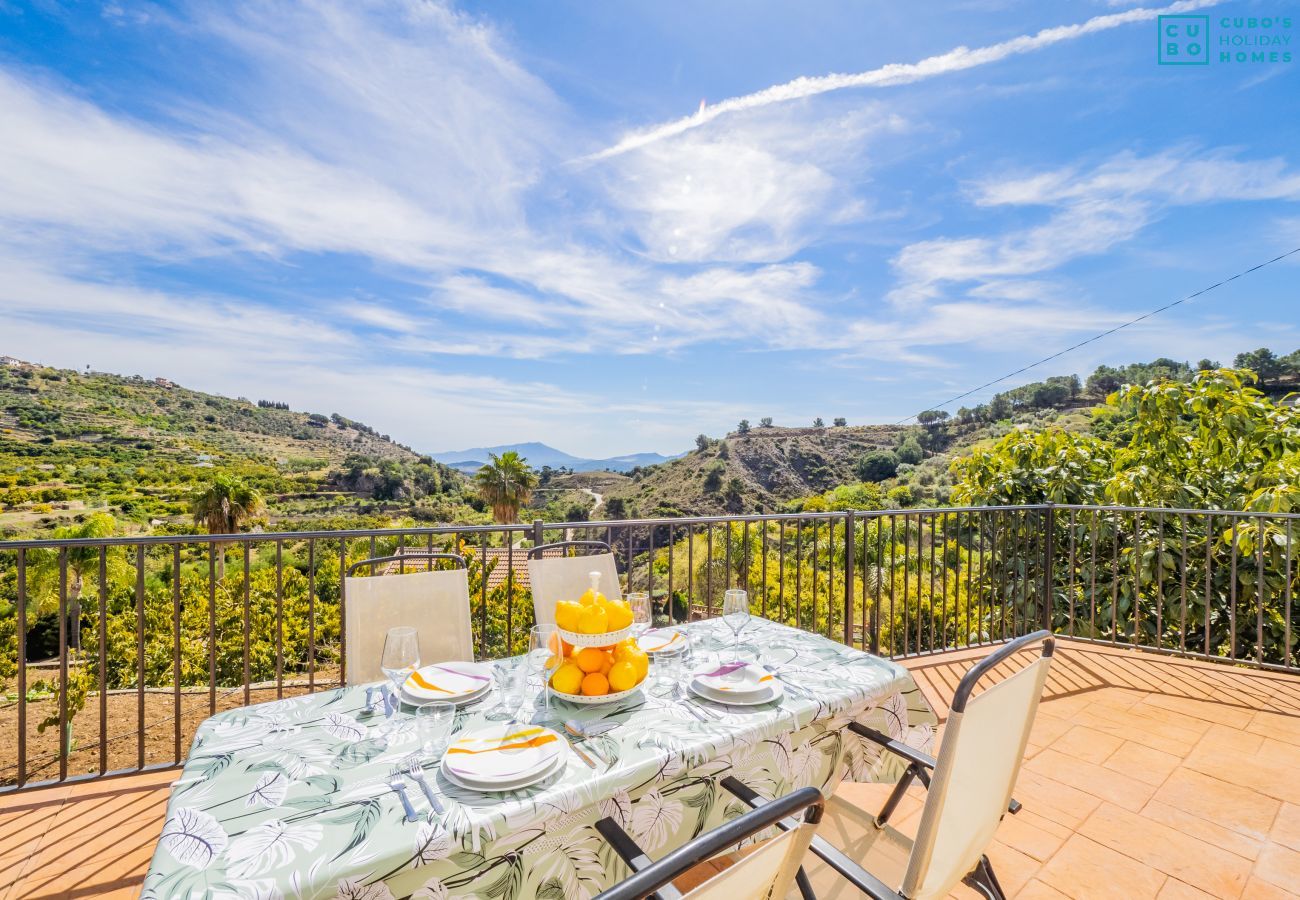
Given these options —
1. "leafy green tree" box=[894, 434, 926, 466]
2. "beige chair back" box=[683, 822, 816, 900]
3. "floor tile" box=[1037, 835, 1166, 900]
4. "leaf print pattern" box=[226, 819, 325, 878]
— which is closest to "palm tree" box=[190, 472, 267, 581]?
"leaf print pattern" box=[226, 819, 325, 878]

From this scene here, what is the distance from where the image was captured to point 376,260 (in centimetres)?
2955

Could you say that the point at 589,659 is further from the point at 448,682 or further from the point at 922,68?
the point at 922,68

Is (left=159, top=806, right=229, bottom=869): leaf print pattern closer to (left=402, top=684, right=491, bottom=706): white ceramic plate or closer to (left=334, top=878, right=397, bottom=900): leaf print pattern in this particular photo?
(left=334, top=878, right=397, bottom=900): leaf print pattern

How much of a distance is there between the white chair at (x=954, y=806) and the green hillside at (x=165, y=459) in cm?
3044

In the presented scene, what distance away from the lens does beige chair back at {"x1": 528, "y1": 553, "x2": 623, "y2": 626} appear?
208 cm

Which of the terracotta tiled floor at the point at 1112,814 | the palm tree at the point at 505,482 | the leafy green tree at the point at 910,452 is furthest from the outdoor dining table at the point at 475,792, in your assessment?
the leafy green tree at the point at 910,452

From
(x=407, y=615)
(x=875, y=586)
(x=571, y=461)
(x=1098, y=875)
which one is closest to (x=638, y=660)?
(x=407, y=615)

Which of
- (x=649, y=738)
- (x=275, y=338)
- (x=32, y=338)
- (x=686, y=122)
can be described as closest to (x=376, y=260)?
(x=275, y=338)

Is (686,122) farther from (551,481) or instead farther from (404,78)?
(551,481)

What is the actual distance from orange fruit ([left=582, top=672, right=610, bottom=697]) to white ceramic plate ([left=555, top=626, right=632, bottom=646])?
92 millimetres

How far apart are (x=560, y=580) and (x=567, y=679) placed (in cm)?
82

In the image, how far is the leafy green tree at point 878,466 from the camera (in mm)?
30266

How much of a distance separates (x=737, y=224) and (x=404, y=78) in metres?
6.37

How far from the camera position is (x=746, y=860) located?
611 millimetres
